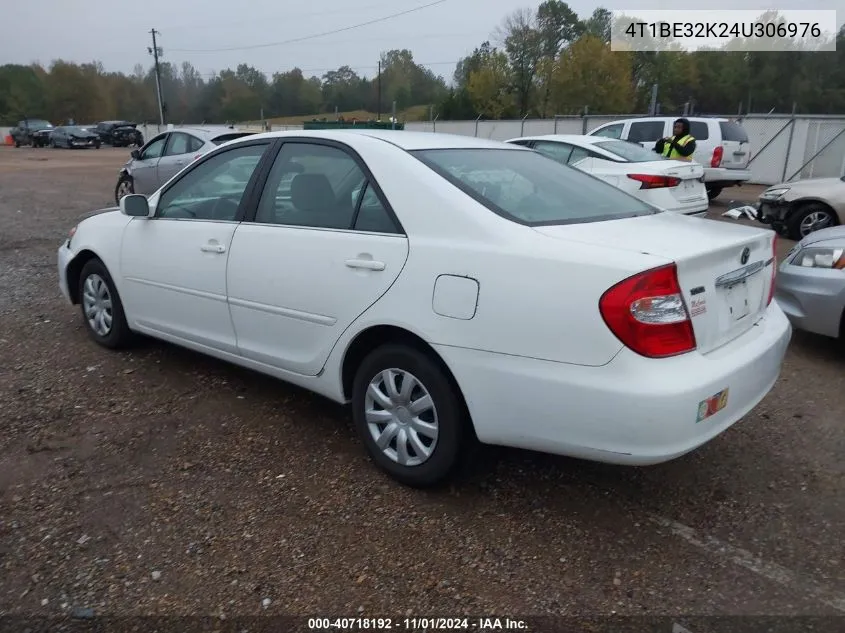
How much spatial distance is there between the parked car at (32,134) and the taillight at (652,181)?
46.6 m

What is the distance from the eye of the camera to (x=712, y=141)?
1429cm

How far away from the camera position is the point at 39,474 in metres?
3.28

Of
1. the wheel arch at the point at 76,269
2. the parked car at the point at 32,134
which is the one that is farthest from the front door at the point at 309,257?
the parked car at the point at 32,134

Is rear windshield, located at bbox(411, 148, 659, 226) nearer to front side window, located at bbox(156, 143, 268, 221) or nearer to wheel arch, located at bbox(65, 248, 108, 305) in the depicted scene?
front side window, located at bbox(156, 143, 268, 221)

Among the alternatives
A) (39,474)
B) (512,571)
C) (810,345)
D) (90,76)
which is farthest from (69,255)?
(90,76)

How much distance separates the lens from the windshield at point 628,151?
31.1 feet

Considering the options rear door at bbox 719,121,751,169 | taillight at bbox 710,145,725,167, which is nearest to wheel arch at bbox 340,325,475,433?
taillight at bbox 710,145,725,167

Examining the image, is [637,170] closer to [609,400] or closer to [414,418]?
[414,418]

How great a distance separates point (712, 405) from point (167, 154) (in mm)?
11191

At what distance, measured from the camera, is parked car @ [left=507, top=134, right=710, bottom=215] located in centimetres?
888

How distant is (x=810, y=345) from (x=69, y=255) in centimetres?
558

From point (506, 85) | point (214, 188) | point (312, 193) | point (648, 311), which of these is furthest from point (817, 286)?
point (506, 85)

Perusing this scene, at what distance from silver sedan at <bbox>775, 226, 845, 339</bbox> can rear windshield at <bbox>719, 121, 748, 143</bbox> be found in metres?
10.4

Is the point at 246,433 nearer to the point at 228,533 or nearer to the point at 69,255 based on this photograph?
the point at 228,533
